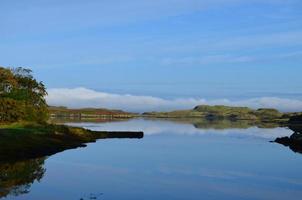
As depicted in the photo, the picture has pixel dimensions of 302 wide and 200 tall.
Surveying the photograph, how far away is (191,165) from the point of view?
2251 inches

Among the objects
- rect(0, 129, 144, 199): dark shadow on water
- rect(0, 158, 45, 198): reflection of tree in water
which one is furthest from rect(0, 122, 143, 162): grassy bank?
rect(0, 158, 45, 198): reflection of tree in water

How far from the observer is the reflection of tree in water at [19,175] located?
34.9 metres

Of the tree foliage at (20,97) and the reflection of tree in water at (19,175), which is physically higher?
the tree foliage at (20,97)

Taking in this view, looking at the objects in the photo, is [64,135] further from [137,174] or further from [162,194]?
[162,194]

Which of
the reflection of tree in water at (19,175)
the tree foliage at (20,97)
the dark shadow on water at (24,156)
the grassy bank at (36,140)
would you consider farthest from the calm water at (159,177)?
the tree foliage at (20,97)

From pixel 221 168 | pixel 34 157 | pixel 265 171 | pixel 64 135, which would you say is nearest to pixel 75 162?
pixel 34 157

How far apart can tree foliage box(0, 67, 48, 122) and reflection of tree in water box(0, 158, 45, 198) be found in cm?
4526

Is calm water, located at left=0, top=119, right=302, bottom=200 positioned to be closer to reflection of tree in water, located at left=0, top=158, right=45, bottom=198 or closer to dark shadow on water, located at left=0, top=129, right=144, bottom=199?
reflection of tree in water, located at left=0, top=158, right=45, bottom=198

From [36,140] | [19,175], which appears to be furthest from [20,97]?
[19,175]

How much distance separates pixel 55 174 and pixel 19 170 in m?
3.45

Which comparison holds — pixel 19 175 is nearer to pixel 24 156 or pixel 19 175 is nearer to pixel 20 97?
pixel 24 156

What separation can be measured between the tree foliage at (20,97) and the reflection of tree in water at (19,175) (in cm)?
4526

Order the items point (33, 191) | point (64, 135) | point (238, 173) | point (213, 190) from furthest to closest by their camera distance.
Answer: point (64, 135) < point (238, 173) < point (213, 190) < point (33, 191)

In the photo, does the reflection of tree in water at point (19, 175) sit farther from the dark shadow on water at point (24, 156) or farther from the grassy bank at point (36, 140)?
the grassy bank at point (36, 140)
